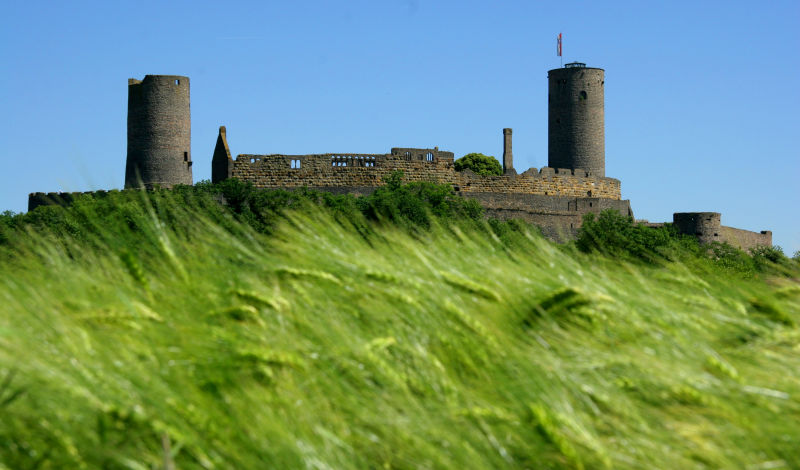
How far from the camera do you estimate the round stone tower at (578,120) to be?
4572 cm

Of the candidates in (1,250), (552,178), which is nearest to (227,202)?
(552,178)

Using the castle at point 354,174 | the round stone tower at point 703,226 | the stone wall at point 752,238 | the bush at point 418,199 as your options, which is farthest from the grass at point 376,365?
the stone wall at point 752,238

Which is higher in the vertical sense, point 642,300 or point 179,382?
point 642,300

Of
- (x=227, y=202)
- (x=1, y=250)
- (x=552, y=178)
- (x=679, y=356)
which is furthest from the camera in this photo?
(x=552, y=178)

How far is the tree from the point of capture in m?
47.4

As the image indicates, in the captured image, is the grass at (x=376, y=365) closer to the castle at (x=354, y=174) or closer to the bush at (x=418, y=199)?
the bush at (x=418, y=199)

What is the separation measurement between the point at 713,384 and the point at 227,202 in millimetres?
30086

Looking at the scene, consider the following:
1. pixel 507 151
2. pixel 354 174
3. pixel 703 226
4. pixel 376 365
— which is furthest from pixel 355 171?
pixel 376 365

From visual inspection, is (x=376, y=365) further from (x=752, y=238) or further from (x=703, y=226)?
(x=752, y=238)

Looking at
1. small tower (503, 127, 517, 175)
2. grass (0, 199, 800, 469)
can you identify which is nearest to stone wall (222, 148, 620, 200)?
small tower (503, 127, 517, 175)

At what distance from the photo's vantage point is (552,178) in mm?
39594

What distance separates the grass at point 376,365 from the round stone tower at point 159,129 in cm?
3383

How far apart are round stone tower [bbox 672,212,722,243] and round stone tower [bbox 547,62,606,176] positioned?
9966mm

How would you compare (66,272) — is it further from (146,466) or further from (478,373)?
(478,373)
